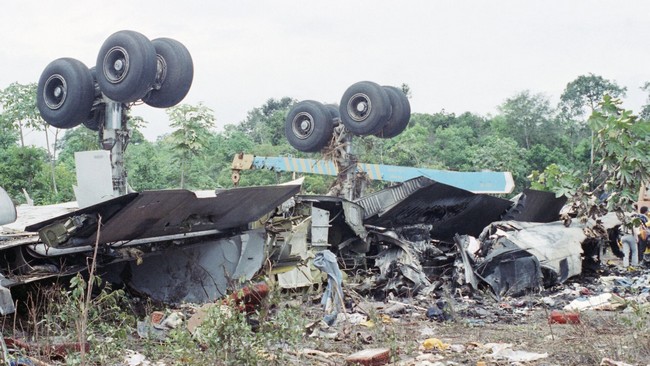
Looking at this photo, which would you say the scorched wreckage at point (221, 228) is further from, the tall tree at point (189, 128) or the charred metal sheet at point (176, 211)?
the tall tree at point (189, 128)

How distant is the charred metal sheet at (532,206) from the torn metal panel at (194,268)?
5.80 m

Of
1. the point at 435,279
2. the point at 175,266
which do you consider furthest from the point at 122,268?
the point at 435,279

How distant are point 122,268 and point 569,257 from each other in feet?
22.6

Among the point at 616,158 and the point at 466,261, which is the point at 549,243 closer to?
the point at 466,261

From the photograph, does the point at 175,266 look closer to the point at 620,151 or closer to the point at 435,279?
the point at 435,279

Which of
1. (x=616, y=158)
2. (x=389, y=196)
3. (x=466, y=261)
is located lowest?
(x=466, y=261)

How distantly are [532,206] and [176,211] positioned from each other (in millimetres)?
8283

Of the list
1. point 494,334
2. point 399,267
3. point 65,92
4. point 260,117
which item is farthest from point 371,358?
point 260,117

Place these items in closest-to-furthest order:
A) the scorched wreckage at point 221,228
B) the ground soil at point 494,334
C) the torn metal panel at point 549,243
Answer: the ground soil at point 494,334 < the scorched wreckage at point 221,228 < the torn metal panel at point 549,243

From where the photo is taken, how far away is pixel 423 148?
31047 millimetres

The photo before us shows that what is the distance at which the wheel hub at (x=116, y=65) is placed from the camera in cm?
1036

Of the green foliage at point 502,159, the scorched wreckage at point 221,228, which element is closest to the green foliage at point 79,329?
the scorched wreckage at point 221,228

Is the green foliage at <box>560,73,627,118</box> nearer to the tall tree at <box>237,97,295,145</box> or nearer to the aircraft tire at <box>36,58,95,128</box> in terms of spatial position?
the tall tree at <box>237,97,295,145</box>

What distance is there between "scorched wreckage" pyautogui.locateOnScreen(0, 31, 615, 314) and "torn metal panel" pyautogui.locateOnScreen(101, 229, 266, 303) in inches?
0.6
